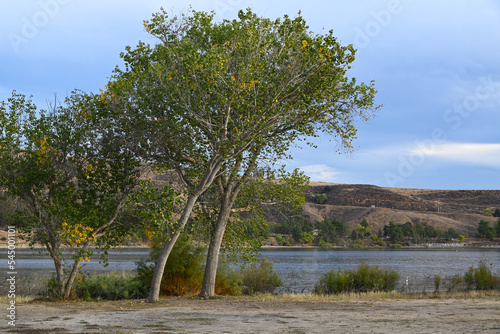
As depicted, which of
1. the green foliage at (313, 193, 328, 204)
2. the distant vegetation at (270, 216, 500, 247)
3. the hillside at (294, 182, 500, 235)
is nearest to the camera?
the distant vegetation at (270, 216, 500, 247)

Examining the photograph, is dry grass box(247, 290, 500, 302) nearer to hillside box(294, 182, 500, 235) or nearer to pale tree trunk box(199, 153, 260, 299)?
pale tree trunk box(199, 153, 260, 299)

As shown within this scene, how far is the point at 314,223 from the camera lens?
113062 millimetres

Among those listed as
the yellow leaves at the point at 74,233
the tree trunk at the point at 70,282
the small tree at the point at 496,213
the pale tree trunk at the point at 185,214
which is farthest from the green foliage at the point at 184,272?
the small tree at the point at 496,213

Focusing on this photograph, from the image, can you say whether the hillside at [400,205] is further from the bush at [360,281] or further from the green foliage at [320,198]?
the bush at [360,281]

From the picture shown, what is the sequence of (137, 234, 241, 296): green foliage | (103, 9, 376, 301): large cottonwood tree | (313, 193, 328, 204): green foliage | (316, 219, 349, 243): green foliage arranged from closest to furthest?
1. (103, 9, 376, 301): large cottonwood tree
2. (137, 234, 241, 296): green foliage
3. (316, 219, 349, 243): green foliage
4. (313, 193, 328, 204): green foliage

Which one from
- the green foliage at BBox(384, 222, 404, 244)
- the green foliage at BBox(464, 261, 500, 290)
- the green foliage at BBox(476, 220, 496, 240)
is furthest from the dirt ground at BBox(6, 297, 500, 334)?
the green foliage at BBox(476, 220, 496, 240)

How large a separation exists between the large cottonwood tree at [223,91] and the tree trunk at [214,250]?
63.7 inches

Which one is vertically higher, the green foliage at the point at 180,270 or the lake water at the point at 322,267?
the green foliage at the point at 180,270

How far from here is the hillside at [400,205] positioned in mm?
121062

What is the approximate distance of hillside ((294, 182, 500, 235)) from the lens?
121 metres

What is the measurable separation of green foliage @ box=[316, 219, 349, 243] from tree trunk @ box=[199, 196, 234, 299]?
89377 millimetres

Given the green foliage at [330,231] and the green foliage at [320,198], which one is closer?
the green foliage at [330,231]

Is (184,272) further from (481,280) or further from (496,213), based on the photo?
(496,213)

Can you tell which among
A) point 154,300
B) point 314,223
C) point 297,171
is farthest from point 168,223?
point 314,223
